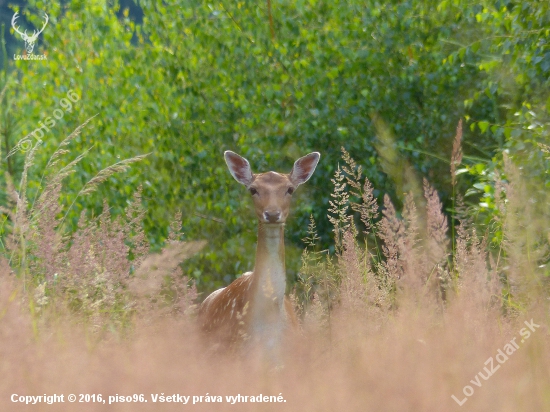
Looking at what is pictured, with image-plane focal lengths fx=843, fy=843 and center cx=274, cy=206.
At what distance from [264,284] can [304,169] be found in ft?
4.03

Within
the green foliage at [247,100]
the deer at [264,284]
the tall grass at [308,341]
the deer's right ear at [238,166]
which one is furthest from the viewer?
the green foliage at [247,100]

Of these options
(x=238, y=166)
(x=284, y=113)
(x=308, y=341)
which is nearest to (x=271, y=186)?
(x=238, y=166)

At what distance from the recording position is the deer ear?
5.75 metres

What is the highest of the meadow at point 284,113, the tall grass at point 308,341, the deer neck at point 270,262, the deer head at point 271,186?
the meadow at point 284,113

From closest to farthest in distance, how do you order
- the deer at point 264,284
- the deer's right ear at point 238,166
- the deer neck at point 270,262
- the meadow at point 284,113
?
the deer at point 264,284, the deer neck at point 270,262, the deer's right ear at point 238,166, the meadow at point 284,113

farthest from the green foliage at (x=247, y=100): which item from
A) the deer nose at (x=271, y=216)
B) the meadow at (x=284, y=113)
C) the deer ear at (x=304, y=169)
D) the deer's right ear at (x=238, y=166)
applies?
the deer nose at (x=271, y=216)

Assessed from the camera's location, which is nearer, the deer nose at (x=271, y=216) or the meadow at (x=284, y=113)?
the deer nose at (x=271, y=216)

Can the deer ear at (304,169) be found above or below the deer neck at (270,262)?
above

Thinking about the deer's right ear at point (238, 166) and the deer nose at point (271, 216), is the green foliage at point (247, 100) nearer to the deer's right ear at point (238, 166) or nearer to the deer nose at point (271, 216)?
the deer's right ear at point (238, 166)

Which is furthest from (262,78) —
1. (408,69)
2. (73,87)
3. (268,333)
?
(268,333)

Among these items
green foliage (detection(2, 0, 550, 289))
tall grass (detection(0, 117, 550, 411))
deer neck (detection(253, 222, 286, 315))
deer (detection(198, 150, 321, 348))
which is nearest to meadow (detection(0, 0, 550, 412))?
green foliage (detection(2, 0, 550, 289))

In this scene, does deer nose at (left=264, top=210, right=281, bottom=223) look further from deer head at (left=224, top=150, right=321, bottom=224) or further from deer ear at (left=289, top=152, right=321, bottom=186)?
deer ear at (left=289, top=152, right=321, bottom=186)

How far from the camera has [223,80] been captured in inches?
406

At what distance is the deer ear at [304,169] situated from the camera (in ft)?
18.9
